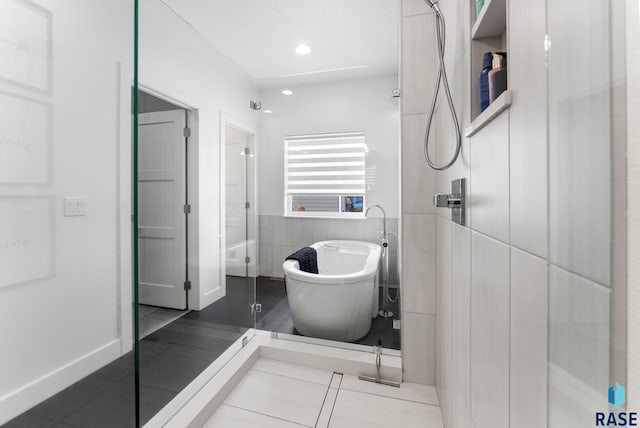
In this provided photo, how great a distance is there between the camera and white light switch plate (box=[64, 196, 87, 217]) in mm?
1597

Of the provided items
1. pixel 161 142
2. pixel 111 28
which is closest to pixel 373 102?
pixel 161 142

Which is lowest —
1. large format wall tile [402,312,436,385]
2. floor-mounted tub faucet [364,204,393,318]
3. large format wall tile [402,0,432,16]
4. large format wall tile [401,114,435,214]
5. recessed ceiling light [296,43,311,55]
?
large format wall tile [402,312,436,385]

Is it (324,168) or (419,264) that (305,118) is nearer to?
(324,168)

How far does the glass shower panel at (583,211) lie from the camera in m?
0.23

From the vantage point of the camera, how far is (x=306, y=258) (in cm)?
202

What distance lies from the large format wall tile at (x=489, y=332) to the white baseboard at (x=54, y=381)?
6.40 feet

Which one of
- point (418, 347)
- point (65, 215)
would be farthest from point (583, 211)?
point (65, 215)

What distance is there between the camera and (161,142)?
158 centimetres

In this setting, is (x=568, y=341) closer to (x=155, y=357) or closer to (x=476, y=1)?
(x=476, y=1)

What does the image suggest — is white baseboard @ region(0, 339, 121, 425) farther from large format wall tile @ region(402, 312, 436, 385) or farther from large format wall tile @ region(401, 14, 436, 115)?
large format wall tile @ region(401, 14, 436, 115)

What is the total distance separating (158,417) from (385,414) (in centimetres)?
102

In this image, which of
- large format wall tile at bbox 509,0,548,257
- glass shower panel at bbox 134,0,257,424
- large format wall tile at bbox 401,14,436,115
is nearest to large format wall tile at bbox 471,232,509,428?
large format wall tile at bbox 509,0,548,257

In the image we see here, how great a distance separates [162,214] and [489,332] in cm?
163

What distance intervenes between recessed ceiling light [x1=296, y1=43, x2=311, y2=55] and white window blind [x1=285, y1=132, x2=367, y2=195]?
748mm
